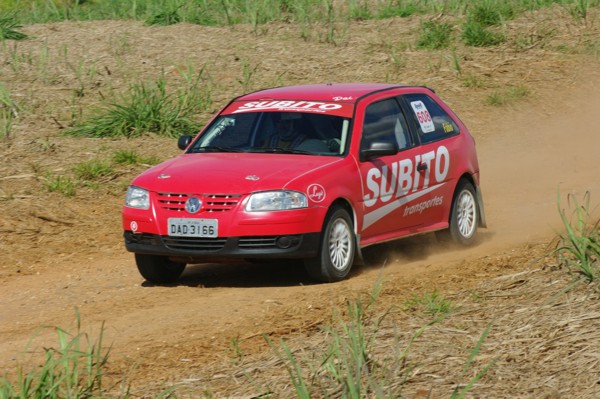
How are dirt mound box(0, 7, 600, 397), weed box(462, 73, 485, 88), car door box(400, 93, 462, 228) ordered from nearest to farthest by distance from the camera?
dirt mound box(0, 7, 600, 397) < car door box(400, 93, 462, 228) < weed box(462, 73, 485, 88)

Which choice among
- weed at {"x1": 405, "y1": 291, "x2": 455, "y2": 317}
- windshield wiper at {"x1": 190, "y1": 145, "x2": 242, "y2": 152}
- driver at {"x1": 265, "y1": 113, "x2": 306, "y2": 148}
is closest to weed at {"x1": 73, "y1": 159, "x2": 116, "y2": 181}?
→ windshield wiper at {"x1": 190, "y1": 145, "x2": 242, "y2": 152}

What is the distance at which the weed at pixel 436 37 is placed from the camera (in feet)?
68.5

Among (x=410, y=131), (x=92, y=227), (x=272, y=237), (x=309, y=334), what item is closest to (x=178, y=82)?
(x=92, y=227)

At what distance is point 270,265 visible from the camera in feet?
37.3

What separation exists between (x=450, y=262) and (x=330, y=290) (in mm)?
1757

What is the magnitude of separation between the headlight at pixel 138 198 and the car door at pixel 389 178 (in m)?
1.84

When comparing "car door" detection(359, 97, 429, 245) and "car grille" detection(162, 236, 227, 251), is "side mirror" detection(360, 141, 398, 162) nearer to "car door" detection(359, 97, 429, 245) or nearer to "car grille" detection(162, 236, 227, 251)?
"car door" detection(359, 97, 429, 245)

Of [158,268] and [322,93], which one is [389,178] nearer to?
[322,93]

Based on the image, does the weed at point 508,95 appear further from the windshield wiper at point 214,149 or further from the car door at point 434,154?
the windshield wiper at point 214,149

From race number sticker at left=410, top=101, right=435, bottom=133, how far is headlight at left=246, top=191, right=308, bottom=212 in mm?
2265

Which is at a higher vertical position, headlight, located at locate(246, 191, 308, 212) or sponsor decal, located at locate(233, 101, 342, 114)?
sponsor decal, located at locate(233, 101, 342, 114)

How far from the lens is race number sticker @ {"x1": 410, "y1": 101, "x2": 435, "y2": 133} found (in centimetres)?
1159

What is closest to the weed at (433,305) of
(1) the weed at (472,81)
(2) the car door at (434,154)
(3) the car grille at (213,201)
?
(3) the car grille at (213,201)

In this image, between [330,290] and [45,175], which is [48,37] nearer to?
[45,175]
